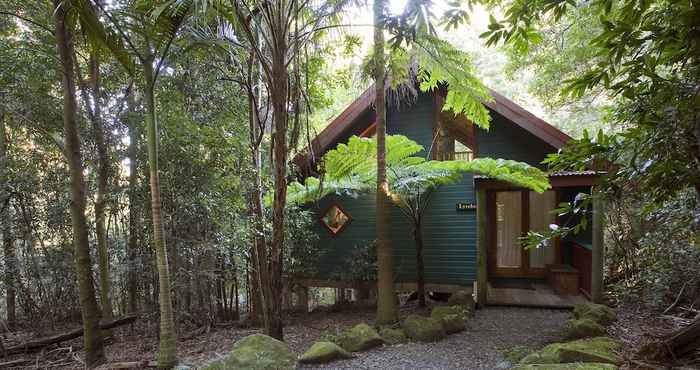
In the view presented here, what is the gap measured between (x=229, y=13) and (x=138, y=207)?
10.7ft

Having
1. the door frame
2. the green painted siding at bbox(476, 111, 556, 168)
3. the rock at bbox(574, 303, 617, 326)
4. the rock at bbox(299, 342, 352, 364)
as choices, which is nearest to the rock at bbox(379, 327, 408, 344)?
the rock at bbox(299, 342, 352, 364)

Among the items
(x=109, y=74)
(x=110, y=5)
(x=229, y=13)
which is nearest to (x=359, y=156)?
(x=229, y=13)

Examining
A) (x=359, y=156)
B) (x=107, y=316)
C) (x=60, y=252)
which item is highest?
(x=359, y=156)

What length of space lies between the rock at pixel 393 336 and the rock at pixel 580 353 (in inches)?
72.9

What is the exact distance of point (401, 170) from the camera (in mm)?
6180

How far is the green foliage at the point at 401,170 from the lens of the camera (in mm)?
5582

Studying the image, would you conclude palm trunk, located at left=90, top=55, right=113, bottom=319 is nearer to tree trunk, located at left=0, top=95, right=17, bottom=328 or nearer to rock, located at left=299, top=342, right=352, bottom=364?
tree trunk, located at left=0, top=95, right=17, bottom=328

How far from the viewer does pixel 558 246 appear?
25.5 feet

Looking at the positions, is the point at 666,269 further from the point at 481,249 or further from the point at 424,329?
the point at 424,329

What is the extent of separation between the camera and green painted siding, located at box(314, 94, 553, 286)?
756cm

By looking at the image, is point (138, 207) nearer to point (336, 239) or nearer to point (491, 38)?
point (336, 239)

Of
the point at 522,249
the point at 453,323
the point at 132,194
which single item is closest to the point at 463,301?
the point at 453,323

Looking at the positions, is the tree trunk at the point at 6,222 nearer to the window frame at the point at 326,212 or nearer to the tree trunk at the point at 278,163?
the tree trunk at the point at 278,163

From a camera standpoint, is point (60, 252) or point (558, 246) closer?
point (60, 252)
